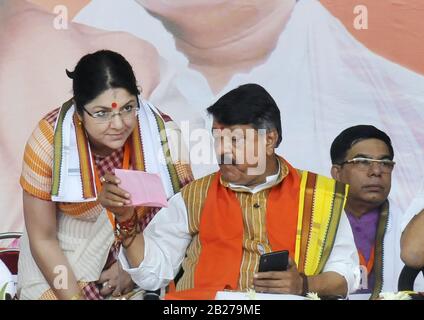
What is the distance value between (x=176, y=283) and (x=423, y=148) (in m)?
1.40

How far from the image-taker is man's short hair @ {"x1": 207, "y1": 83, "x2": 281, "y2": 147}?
4.55 meters

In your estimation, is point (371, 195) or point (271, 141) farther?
point (371, 195)

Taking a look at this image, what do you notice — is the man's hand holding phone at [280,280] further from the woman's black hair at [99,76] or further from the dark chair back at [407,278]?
the woman's black hair at [99,76]

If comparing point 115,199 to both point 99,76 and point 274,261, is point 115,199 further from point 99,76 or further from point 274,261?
point 274,261

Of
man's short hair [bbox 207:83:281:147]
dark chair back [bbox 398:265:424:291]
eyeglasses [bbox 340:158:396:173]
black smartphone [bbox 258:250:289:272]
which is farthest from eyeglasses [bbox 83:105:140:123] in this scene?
dark chair back [bbox 398:265:424:291]

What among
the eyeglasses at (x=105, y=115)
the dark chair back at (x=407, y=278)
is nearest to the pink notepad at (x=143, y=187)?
the eyeglasses at (x=105, y=115)

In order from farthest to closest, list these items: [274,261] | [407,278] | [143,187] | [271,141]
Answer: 1. [407,278]
2. [271,141]
3. [143,187]
4. [274,261]

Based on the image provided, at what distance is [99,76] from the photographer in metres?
4.66

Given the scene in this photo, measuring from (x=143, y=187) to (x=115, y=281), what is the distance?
50cm

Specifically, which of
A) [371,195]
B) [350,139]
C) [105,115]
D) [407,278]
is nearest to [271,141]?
[350,139]

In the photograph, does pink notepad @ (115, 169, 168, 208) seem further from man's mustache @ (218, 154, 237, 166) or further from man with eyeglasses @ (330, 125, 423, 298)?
man with eyeglasses @ (330, 125, 423, 298)

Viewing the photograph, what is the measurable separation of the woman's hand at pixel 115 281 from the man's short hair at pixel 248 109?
2.82ft

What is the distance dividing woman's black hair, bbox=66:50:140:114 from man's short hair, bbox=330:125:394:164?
3.30 feet

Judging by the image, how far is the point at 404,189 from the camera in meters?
4.86
